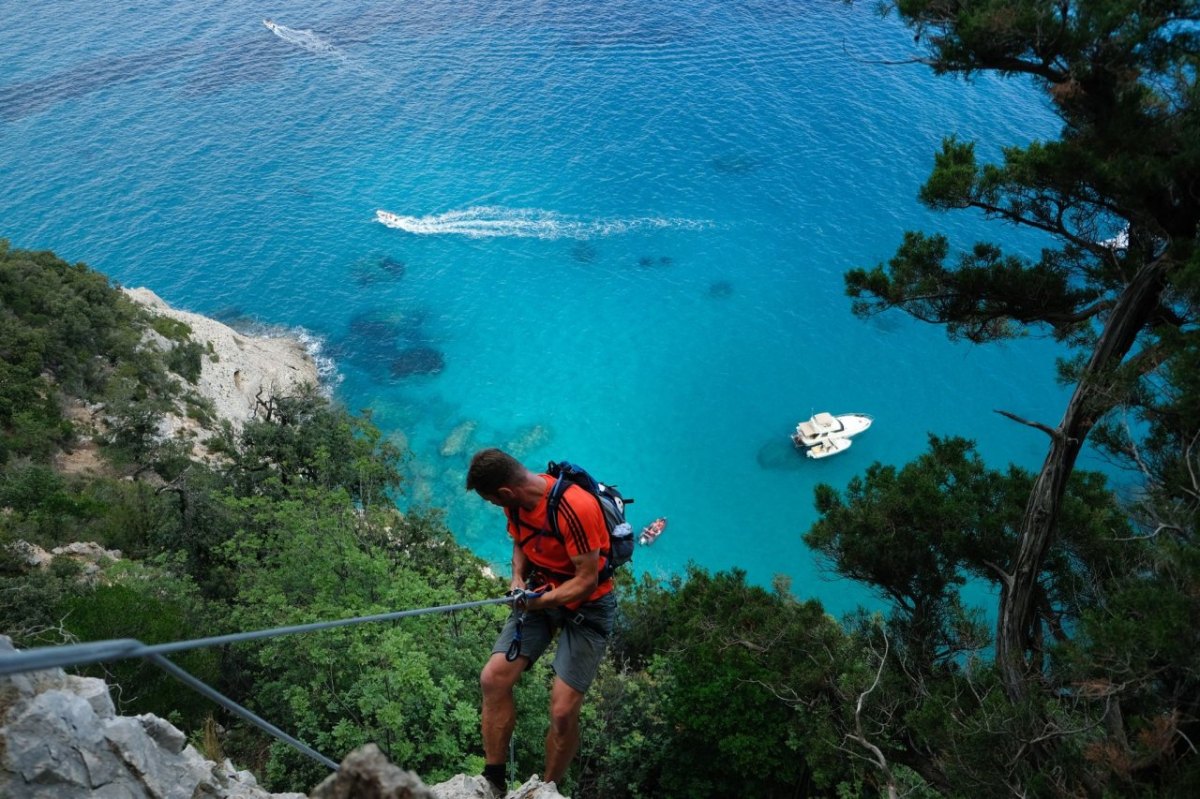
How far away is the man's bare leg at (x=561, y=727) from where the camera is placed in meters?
6.77

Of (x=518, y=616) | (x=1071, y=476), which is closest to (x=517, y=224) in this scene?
(x=1071, y=476)

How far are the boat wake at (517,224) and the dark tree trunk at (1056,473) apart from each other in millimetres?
33244

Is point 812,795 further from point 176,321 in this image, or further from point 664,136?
point 664,136

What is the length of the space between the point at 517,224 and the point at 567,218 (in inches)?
102

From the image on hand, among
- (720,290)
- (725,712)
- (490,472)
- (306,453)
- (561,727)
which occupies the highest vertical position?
(490,472)

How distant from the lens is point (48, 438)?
22.3m

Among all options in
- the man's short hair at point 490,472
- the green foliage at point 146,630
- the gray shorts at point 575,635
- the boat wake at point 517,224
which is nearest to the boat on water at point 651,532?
the green foliage at point 146,630

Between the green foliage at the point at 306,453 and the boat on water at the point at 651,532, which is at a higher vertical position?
the green foliage at the point at 306,453

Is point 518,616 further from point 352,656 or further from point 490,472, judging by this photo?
point 352,656

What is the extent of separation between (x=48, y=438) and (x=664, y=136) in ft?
116

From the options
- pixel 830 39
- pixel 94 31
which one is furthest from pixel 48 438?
pixel 94 31

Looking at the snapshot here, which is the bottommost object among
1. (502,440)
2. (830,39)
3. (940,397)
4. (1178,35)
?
(502,440)

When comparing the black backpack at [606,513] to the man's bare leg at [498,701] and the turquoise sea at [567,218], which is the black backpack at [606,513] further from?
the turquoise sea at [567,218]

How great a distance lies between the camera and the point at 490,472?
19.5 ft
